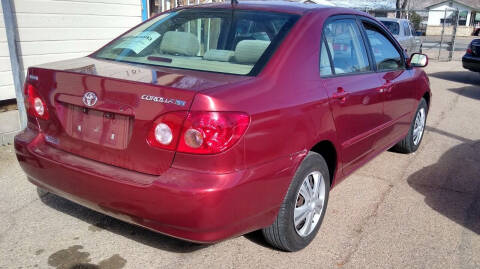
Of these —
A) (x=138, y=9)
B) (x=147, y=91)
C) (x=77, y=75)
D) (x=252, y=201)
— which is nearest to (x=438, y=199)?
(x=252, y=201)

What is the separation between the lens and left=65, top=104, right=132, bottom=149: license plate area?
260 centimetres

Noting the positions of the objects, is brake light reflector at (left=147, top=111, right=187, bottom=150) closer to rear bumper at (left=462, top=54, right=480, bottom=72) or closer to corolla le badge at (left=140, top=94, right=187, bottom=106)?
corolla le badge at (left=140, top=94, right=187, bottom=106)

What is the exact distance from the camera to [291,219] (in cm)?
302

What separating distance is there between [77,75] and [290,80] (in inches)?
50.6

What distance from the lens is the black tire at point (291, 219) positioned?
2.95 metres

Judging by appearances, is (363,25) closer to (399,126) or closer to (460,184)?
(399,126)

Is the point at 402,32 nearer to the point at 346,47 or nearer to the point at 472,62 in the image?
Result: the point at 472,62

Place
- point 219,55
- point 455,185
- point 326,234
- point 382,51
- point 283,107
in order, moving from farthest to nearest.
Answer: point 455,185 → point 382,51 → point 326,234 → point 219,55 → point 283,107

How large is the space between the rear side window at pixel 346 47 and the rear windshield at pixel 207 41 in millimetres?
399

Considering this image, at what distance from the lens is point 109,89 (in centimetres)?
261

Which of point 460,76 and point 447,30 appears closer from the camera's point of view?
point 460,76

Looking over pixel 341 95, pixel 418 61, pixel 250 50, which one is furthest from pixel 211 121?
pixel 418 61

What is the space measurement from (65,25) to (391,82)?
5.01m

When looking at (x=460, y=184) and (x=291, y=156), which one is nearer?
(x=291, y=156)
